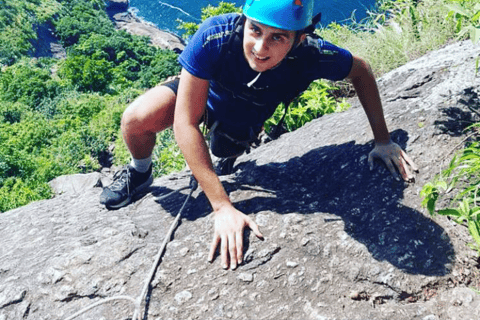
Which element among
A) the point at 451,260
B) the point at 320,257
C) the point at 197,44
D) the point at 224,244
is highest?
the point at 197,44

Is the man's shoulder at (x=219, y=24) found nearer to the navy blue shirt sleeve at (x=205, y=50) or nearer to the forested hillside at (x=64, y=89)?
the navy blue shirt sleeve at (x=205, y=50)

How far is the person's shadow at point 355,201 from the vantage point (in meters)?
2.50

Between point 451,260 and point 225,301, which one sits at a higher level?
point 225,301

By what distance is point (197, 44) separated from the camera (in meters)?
2.62

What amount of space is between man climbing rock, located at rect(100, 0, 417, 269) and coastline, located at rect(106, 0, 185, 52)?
51.1 meters

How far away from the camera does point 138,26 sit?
63344mm

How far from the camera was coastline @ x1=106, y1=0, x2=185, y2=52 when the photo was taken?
183ft

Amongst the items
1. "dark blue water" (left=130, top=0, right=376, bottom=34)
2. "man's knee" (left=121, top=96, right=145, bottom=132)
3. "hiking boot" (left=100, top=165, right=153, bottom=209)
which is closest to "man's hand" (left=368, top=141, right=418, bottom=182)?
"man's knee" (left=121, top=96, right=145, bottom=132)

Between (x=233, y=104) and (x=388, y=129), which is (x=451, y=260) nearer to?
(x=388, y=129)

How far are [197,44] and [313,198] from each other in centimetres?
123

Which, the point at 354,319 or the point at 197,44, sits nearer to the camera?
the point at 354,319

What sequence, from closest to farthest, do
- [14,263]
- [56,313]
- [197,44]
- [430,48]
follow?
[56,313], [197,44], [14,263], [430,48]

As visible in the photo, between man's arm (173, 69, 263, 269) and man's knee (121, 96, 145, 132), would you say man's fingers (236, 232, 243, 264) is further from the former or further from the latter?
man's knee (121, 96, 145, 132)

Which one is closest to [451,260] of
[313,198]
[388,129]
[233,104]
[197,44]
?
[313,198]
